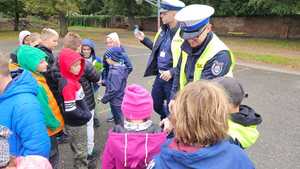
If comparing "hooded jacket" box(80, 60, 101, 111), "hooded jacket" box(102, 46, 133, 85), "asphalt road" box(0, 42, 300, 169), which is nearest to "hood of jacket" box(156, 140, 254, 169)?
"hooded jacket" box(80, 60, 101, 111)

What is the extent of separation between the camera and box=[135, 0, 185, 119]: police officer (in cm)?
480

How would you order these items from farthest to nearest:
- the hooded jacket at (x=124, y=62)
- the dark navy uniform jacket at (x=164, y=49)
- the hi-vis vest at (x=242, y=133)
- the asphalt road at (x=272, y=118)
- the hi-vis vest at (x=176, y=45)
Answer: the hooded jacket at (x=124, y=62) < the asphalt road at (x=272, y=118) < the dark navy uniform jacket at (x=164, y=49) < the hi-vis vest at (x=176, y=45) < the hi-vis vest at (x=242, y=133)

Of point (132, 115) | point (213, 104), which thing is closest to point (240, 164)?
point (213, 104)

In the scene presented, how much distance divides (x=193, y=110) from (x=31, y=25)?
42356 mm

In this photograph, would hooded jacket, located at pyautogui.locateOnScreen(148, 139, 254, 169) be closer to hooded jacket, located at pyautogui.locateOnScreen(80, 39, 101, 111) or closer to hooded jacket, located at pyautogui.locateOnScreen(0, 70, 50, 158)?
hooded jacket, located at pyautogui.locateOnScreen(0, 70, 50, 158)

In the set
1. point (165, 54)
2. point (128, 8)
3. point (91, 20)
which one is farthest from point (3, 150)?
point (91, 20)

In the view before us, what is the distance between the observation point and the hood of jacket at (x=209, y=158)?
1.96 meters

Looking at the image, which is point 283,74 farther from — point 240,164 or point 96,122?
point 240,164

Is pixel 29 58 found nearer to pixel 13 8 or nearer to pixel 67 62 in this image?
pixel 67 62

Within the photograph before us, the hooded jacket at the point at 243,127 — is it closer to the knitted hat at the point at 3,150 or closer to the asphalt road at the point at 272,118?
the knitted hat at the point at 3,150

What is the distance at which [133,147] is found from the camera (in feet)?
8.77

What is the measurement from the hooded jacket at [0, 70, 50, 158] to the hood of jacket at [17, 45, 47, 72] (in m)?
0.99

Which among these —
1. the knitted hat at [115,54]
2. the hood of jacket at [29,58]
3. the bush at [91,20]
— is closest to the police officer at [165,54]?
the knitted hat at [115,54]

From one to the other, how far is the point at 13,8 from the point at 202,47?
37.0m
